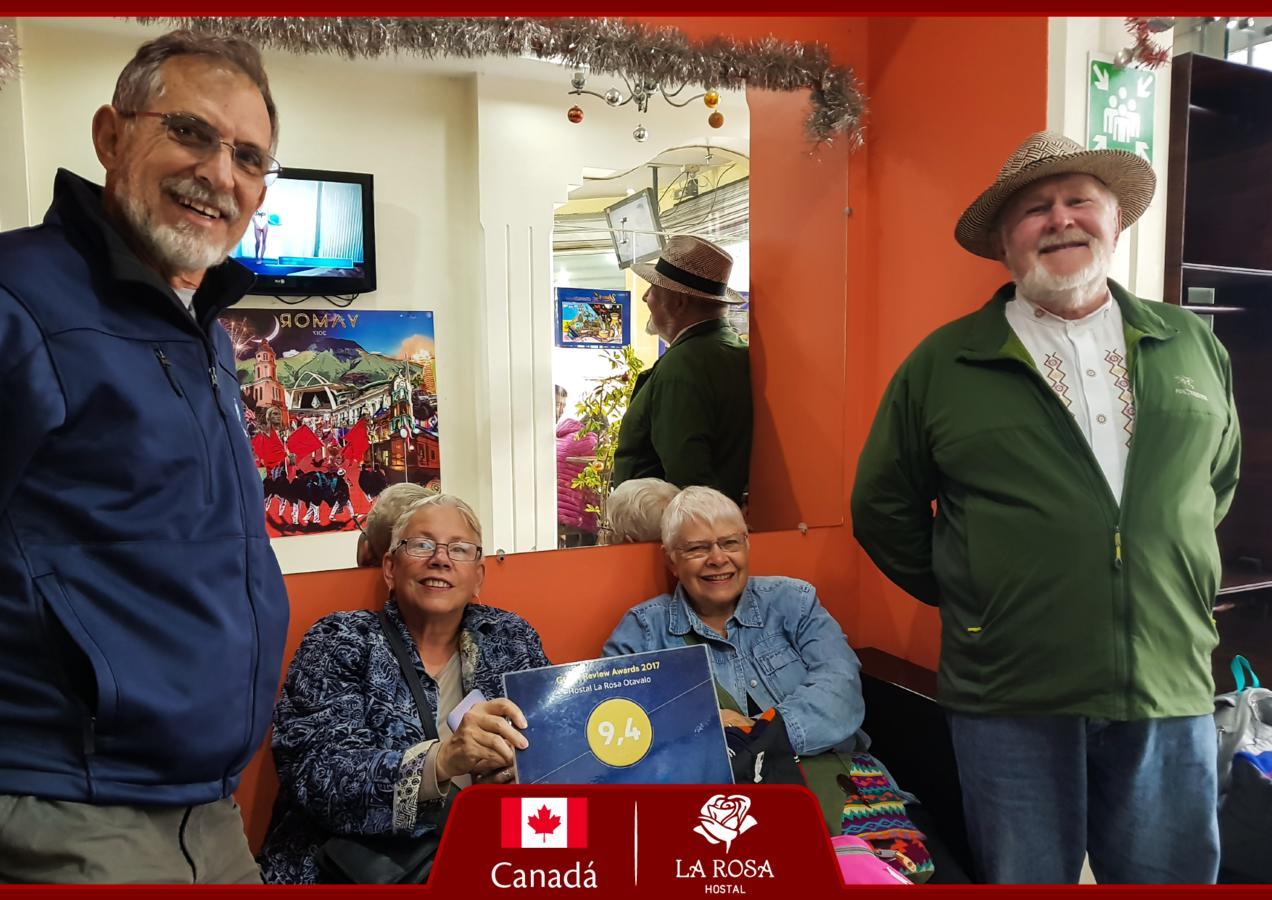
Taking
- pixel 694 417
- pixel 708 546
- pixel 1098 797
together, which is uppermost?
pixel 694 417

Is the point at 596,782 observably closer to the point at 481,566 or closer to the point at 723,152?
the point at 481,566

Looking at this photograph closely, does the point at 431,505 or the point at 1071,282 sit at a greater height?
the point at 1071,282

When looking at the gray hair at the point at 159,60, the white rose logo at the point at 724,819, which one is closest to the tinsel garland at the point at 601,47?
the gray hair at the point at 159,60

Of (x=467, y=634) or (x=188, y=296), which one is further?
(x=467, y=634)

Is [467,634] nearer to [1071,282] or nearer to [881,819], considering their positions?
Result: [881,819]

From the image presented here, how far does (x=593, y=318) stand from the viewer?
1612mm

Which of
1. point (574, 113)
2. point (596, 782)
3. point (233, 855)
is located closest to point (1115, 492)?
point (596, 782)

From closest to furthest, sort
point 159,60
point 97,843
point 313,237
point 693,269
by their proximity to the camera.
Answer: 1. point 97,843
2. point 159,60
3. point 313,237
4. point 693,269

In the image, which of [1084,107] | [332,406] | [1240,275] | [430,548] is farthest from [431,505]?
[1240,275]

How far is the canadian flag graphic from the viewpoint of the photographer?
93 cm

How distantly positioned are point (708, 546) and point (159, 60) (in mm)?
1216

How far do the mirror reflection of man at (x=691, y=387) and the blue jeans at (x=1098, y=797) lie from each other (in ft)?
2.60

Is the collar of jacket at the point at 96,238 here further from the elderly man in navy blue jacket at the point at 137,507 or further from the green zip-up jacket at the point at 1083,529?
the green zip-up jacket at the point at 1083,529

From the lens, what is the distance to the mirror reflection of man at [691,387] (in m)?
1.72
